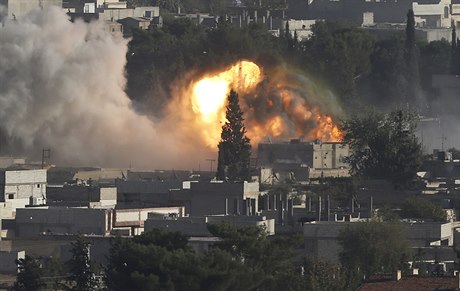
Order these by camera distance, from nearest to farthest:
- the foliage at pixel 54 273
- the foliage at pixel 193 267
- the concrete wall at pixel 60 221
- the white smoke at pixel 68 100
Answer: the foliage at pixel 193 267
the foliage at pixel 54 273
the concrete wall at pixel 60 221
the white smoke at pixel 68 100

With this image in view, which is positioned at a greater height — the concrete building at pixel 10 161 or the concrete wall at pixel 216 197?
the concrete building at pixel 10 161

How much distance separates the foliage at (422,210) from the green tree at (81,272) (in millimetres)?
24243

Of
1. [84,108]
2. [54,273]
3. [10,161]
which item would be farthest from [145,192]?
[54,273]

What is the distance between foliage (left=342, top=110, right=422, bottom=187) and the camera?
383 feet

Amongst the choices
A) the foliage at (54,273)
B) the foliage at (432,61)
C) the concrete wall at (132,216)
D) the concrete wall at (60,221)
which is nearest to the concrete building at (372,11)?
the foliage at (432,61)

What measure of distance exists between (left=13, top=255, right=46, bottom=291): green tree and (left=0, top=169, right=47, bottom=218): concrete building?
2756 cm

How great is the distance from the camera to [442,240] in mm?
88000

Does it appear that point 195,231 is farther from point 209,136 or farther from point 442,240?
point 209,136

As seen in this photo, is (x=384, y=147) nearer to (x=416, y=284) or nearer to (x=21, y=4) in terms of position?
(x=21, y=4)

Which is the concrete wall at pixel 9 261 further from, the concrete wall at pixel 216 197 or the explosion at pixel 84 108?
the explosion at pixel 84 108

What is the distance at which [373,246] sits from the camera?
81.2 metres

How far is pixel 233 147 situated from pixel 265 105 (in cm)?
1753

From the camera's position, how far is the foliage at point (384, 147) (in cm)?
11678

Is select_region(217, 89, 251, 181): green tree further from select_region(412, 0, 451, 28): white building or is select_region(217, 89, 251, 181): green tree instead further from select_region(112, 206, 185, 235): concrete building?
select_region(412, 0, 451, 28): white building
